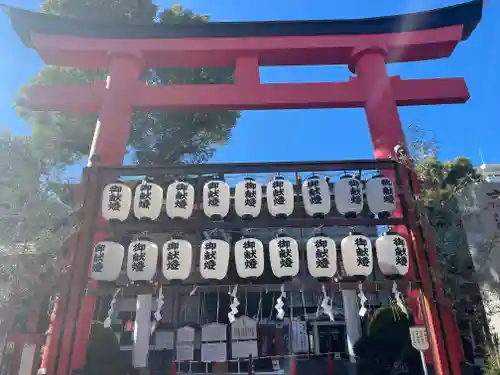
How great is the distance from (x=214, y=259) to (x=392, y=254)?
2.61m

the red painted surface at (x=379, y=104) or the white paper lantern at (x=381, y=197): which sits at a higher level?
the red painted surface at (x=379, y=104)

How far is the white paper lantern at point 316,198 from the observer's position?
6523 millimetres

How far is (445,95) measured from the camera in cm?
871

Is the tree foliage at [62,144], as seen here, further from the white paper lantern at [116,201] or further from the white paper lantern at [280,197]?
the white paper lantern at [280,197]

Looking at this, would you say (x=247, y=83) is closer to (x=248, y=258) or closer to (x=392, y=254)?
(x=248, y=258)

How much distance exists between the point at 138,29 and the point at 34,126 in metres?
6.62

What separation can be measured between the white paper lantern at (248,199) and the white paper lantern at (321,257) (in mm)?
979

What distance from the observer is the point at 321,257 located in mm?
6363

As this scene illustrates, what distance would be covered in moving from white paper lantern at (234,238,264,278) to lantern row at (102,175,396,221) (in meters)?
0.42

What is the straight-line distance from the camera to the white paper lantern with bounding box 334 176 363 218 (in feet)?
21.5

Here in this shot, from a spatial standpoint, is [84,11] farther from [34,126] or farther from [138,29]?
[138,29]

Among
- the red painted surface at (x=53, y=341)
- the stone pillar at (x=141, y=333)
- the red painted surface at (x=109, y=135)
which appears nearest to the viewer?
the red painted surface at (x=53, y=341)

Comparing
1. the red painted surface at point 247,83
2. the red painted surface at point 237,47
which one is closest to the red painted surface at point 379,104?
the red painted surface at point 247,83

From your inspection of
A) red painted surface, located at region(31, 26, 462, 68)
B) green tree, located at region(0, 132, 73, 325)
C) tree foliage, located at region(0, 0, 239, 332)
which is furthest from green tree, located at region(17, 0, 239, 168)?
red painted surface, located at region(31, 26, 462, 68)
